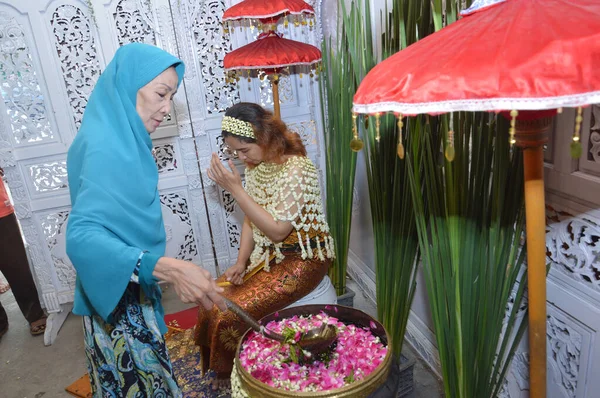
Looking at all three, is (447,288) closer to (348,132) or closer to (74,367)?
(348,132)

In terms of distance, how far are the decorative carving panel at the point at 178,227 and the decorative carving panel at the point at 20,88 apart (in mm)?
797

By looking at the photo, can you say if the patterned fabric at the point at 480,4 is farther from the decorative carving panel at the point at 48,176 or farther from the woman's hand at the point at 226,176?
the decorative carving panel at the point at 48,176

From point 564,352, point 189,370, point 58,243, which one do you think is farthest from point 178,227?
point 564,352

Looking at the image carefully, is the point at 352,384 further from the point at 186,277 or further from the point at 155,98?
the point at 155,98

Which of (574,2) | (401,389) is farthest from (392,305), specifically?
(574,2)

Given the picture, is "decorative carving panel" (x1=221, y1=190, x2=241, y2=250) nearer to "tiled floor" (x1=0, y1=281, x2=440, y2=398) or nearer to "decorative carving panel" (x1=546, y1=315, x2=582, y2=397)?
"tiled floor" (x1=0, y1=281, x2=440, y2=398)

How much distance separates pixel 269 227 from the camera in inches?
65.9

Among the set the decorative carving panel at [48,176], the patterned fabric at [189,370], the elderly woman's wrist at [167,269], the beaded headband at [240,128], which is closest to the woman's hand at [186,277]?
the elderly woman's wrist at [167,269]

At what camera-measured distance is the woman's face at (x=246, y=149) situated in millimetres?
1780

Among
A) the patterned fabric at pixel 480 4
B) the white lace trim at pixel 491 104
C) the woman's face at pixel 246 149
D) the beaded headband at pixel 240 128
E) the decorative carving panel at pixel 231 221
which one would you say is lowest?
the decorative carving panel at pixel 231 221

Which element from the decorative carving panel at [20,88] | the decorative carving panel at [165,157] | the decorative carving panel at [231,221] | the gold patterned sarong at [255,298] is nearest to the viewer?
the gold patterned sarong at [255,298]

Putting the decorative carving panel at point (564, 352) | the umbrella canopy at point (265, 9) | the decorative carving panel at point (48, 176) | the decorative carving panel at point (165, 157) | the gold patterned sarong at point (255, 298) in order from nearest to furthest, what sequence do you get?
1. the decorative carving panel at point (564, 352)
2. the gold patterned sarong at point (255, 298)
3. the umbrella canopy at point (265, 9)
4. the decorative carving panel at point (48, 176)
5. the decorative carving panel at point (165, 157)

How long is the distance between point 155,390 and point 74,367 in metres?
1.41

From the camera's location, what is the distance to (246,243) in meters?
2.00
